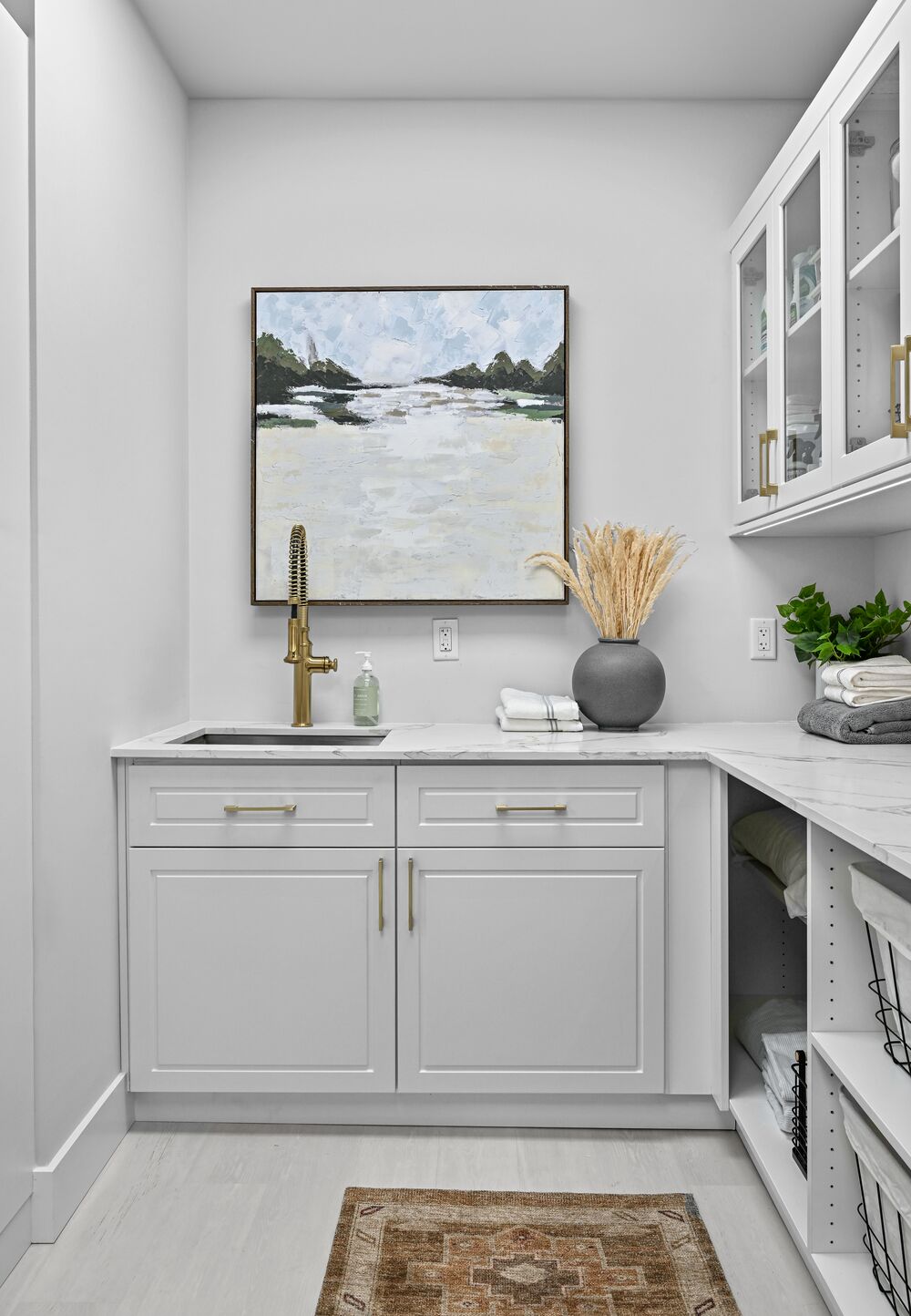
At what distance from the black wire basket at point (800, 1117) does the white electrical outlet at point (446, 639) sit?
1312 millimetres

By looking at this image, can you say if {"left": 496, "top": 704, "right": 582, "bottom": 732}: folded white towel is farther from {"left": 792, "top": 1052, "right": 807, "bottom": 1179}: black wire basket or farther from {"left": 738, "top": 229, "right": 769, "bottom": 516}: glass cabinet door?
{"left": 792, "top": 1052, "right": 807, "bottom": 1179}: black wire basket

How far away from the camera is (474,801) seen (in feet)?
6.81

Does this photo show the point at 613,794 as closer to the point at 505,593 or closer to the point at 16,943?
the point at 505,593

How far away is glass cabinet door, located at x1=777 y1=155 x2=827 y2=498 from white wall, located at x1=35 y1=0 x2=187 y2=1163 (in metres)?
1.51

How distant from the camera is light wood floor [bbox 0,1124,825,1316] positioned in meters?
1.58

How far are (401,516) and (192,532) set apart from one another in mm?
602

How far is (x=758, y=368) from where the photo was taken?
7.87ft

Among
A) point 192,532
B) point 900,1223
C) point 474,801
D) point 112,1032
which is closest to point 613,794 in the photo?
point 474,801

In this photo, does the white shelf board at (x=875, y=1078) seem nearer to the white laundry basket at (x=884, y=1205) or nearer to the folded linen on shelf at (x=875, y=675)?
the white laundry basket at (x=884, y=1205)

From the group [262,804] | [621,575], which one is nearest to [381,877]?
[262,804]

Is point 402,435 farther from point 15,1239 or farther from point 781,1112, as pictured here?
point 15,1239

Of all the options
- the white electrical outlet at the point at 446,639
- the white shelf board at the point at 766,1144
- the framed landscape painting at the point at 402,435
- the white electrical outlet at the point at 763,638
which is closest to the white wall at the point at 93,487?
the framed landscape painting at the point at 402,435

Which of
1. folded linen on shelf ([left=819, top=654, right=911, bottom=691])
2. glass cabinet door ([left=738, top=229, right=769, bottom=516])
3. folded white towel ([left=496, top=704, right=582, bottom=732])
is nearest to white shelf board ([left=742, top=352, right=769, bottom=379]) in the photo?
glass cabinet door ([left=738, top=229, right=769, bottom=516])

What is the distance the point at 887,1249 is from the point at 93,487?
1.93 metres
